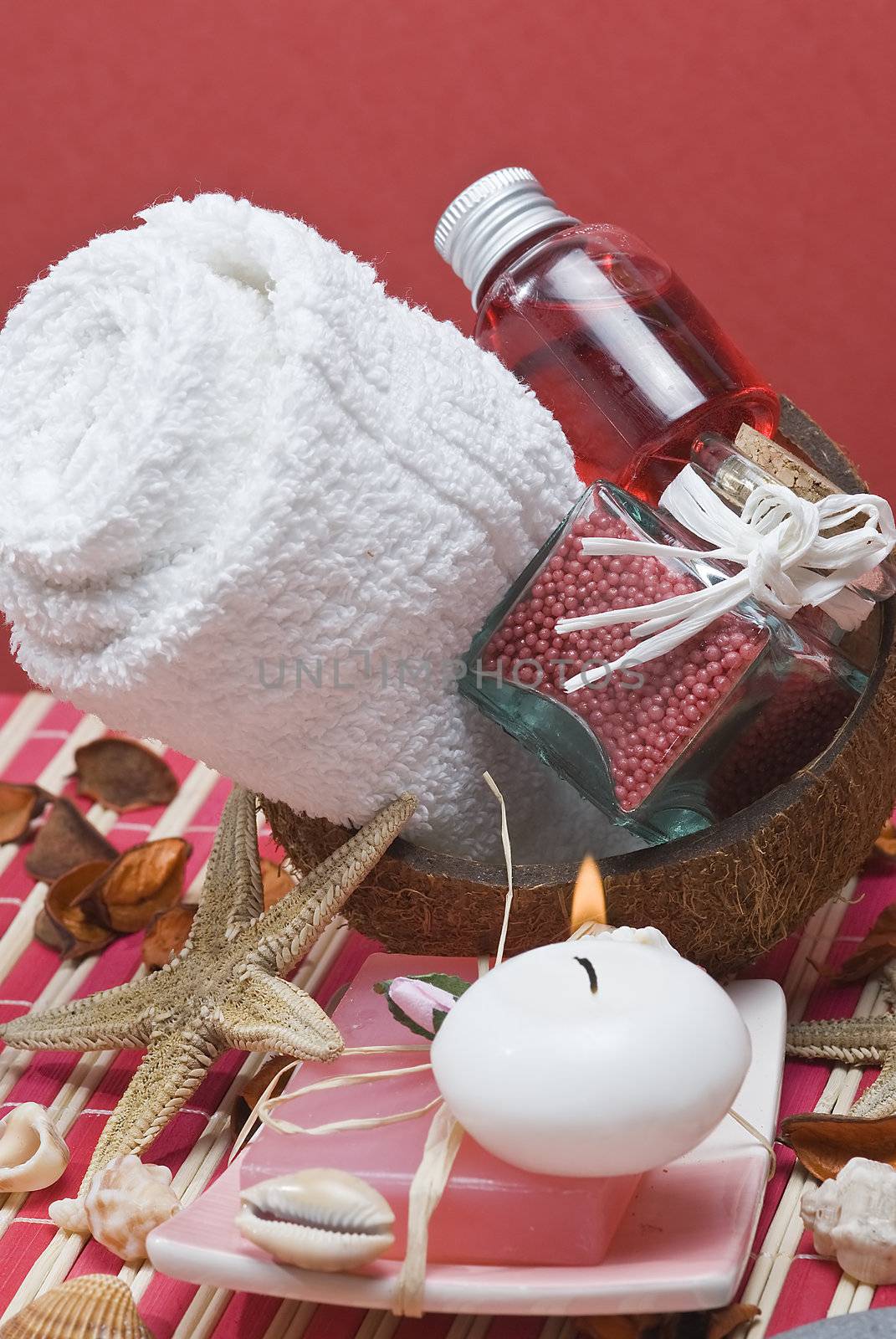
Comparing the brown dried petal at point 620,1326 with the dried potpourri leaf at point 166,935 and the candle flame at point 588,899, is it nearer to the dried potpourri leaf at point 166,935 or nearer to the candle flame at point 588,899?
the candle flame at point 588,899

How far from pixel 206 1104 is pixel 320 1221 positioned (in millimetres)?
214

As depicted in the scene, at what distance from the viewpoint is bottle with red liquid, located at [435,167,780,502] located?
0.66 meters

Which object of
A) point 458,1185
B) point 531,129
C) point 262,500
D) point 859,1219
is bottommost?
point 859,1219

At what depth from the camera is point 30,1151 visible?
64cm

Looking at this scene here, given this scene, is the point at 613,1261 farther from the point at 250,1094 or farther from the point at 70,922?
the point at 70,922

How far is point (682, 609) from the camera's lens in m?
0.58

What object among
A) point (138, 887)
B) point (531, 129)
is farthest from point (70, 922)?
point (531, 129)

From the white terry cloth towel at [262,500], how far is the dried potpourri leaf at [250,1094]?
0.13m

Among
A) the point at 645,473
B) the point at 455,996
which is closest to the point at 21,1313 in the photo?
the point at 455,996

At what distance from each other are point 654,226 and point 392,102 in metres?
0.24

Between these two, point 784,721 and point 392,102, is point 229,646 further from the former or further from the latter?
point 392,102

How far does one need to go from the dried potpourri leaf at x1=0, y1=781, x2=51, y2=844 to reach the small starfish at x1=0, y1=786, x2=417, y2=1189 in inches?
10.2

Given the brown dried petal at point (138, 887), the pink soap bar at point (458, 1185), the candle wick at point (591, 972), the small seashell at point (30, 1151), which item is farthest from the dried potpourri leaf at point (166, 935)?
the candle wick at point (591, 972)

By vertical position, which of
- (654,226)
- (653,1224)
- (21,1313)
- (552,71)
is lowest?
(653,1224)
